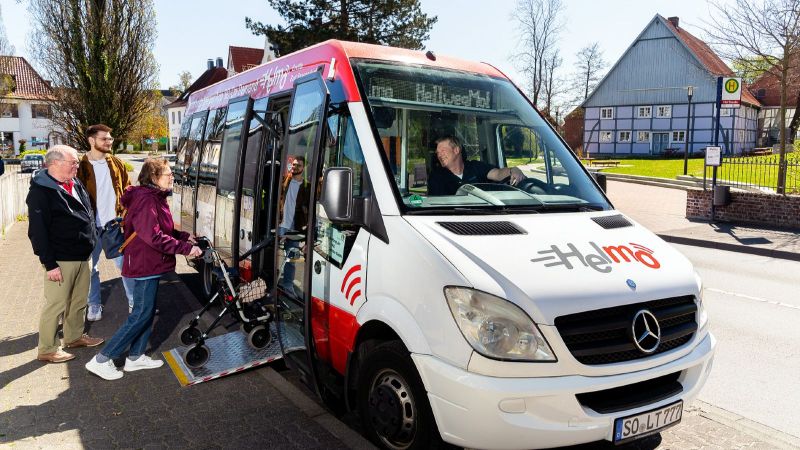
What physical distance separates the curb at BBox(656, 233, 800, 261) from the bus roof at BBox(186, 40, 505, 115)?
32.4 feet

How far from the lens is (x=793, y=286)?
9461 millimetres

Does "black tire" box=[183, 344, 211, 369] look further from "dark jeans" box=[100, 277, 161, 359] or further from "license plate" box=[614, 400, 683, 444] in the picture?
"license plate" box=[614, 400, 683, 444]

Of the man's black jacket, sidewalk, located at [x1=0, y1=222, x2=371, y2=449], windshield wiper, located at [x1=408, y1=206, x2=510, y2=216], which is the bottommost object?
sidewalk, located at [x1=0, y1=222, x2=371, y2=449]

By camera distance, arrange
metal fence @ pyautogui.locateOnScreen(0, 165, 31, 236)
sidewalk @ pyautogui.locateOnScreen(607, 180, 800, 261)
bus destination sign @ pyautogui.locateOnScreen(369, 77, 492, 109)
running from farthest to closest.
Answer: metal fence @ pyautogui.locateOnScreen(0, 165, 31, 236), sidewalk @ pyautogui.locateOnScreen(607, 180, 800, 261), bus destination sign @ pyautogui.locateOnScreen(369, 77, 492, 109)

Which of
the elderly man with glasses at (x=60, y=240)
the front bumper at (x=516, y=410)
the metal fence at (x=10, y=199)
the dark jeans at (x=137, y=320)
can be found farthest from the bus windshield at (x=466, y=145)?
the metal fence at (x=10, y=199)

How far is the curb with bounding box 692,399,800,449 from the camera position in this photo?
4086 mm

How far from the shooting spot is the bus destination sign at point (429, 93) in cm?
418

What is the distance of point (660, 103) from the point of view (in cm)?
5075

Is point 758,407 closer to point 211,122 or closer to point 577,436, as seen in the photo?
point 577,436

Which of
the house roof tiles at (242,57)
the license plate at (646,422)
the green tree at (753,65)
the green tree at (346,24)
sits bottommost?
the license plate at (646,422)

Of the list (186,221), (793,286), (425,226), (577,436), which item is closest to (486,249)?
(425,226)

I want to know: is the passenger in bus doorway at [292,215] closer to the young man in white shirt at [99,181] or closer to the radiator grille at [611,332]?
the radiator grille at [611,332]

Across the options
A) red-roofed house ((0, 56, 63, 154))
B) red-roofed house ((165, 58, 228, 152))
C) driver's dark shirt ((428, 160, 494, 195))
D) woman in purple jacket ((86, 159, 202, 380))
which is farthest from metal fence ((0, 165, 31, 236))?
red-roofed house ((165, 58, 228, 152))

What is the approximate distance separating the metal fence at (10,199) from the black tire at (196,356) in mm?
11307
